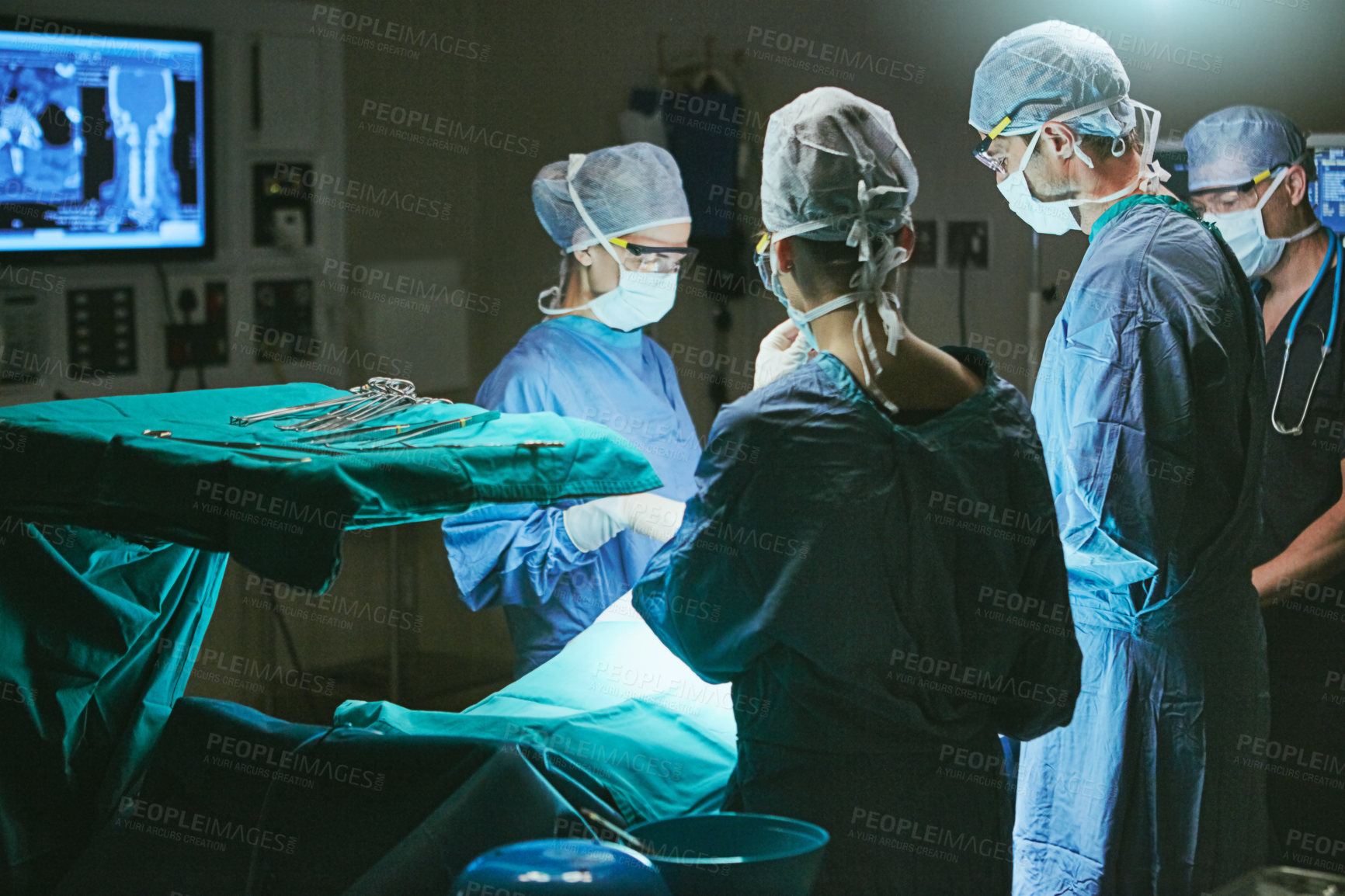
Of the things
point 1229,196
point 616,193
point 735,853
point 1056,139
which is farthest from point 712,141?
point 735,853

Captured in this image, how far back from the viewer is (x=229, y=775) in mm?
1812

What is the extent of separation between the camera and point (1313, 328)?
3119 millimetres

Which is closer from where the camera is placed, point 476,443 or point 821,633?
point 821,633

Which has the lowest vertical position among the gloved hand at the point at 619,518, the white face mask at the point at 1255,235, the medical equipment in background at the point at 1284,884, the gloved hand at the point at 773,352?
the medical equipment in background at the point at 1284,884

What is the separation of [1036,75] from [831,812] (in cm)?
142

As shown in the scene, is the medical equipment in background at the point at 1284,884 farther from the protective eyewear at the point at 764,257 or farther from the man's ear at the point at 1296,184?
the man's ear at the point at 1296,184

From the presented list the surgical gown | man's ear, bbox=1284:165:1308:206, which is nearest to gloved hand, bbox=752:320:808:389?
→ the surgical gown

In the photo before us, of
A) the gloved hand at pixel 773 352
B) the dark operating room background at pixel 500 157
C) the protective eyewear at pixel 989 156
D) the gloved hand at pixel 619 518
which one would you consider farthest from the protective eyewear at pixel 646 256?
the dark operating room background at pixel 500 157

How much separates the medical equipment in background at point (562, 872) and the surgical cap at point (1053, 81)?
161 cm

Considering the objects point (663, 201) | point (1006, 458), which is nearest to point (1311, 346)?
point (663, 201)

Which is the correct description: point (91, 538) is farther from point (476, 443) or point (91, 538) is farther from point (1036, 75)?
point (1036, 75)

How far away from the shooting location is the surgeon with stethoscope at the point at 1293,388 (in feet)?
10.0

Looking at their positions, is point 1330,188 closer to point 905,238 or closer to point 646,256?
point 646,256

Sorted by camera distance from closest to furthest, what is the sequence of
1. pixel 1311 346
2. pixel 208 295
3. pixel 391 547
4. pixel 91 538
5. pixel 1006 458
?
1. pixel 1006 458
2. pixel 91 538
3. pixel 1311 346
4. pixel 208 295
5. pixel 391 547
